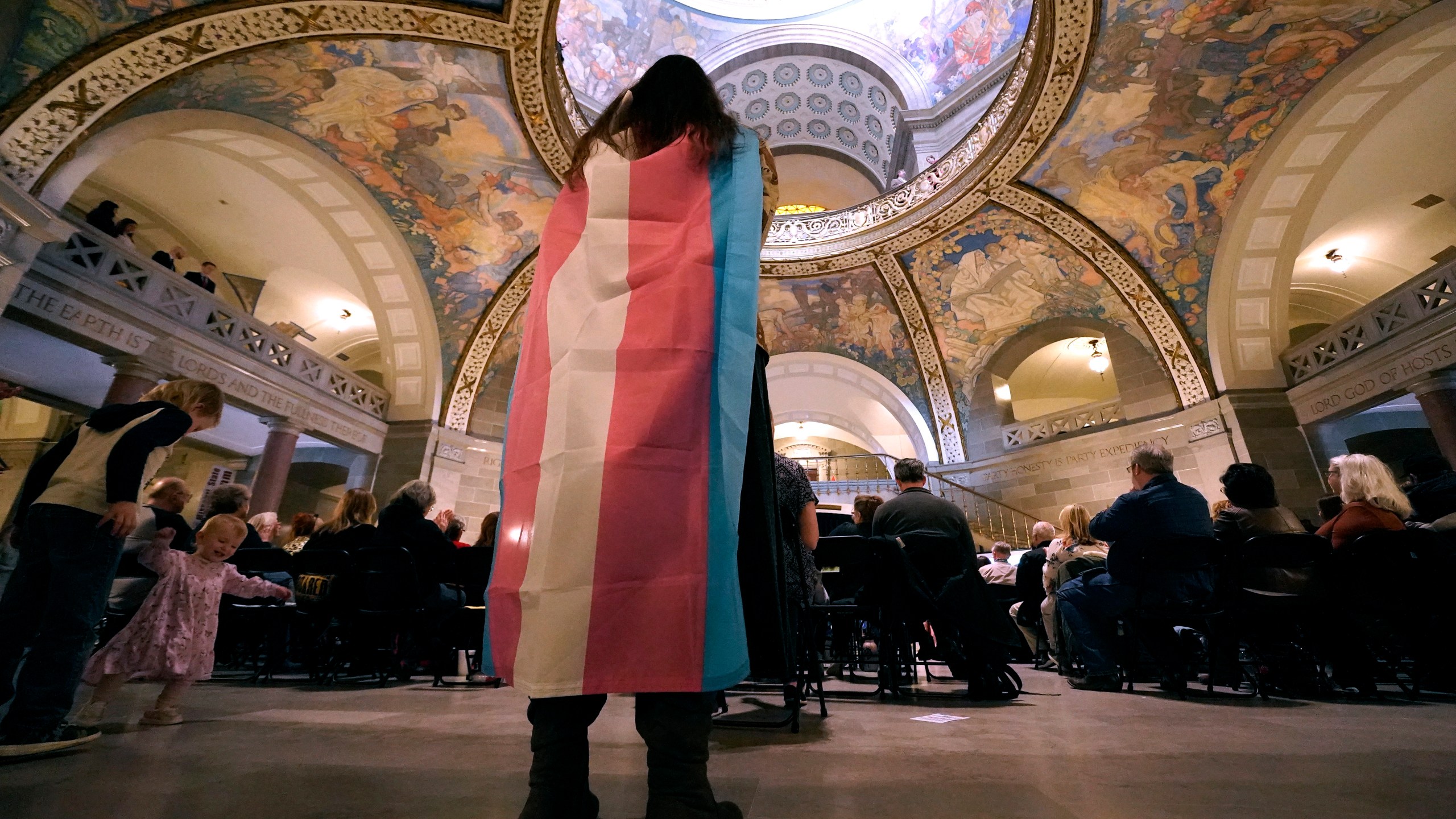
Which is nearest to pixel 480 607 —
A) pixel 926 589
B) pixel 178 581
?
pixel 178 581

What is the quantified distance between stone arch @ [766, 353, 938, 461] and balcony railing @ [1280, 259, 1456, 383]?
5658 millimetres

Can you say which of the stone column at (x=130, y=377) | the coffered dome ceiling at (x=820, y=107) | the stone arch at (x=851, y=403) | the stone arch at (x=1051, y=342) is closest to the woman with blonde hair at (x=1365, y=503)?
the stone arch at (x=1051, y=342)

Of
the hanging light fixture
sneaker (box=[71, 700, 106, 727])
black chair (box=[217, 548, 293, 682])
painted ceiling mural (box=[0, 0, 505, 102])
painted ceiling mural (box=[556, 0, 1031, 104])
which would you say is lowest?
sneaker (box=[71, 700, 106, 727])

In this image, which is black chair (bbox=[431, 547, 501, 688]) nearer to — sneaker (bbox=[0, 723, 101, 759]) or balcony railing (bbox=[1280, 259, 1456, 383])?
sneaker (bbox=[0, 723, 101, 759])

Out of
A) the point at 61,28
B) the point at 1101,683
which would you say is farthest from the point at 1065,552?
the point at 61,28

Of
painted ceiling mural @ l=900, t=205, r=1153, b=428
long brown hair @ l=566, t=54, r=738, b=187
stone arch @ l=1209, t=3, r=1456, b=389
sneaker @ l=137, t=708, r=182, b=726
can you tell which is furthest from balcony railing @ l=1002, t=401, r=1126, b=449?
sneaker @ l=137, t=708, r=182, b=726

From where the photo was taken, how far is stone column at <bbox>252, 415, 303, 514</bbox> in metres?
8.20

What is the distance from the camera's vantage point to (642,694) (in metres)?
A: 0.95

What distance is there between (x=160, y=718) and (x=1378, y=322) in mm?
11424

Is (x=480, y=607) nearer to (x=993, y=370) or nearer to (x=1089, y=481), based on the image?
(x=1089, y=481)

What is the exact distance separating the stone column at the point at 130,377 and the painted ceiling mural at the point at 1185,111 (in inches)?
455

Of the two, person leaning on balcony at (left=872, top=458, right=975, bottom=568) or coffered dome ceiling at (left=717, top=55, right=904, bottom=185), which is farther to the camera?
coffered dome ceiling at (left=717, top=55, right=904, bottom=185)

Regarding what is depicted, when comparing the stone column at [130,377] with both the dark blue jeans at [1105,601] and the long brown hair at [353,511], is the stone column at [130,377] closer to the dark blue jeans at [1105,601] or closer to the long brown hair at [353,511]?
the long brown hair at [353,511]

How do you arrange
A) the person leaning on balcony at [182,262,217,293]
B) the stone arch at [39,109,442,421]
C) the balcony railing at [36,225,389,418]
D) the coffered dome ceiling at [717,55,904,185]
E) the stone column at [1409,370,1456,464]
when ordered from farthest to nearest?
the coffered dome ceiling at [717,55,904,185], the person leaning on balcony at [182,262,217,293], the stone column at [1409,370,1456,464], the balcony railing at [36,225,389,418], the stone arch at [39,109,442,421]
